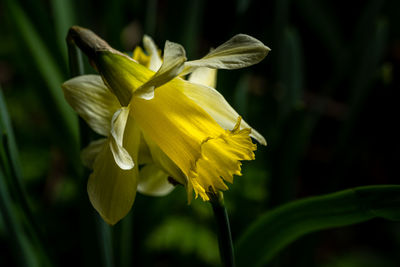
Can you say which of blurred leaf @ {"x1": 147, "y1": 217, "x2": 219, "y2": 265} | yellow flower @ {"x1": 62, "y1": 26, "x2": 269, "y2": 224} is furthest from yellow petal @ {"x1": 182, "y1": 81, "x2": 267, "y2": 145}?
blurred leaf @ {"x1": 147, "y1": 217, "x2": 219, "y2": 265}

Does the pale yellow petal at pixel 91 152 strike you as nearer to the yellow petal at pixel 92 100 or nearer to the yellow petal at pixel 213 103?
the yellow petal at pixel 92 100

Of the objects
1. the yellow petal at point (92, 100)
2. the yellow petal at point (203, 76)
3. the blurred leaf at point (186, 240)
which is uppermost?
the yellow petal at point (203, 76)

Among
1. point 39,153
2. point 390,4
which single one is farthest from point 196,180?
point 390,4

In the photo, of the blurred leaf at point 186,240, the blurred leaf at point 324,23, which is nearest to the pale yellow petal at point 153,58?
the blurred leaf at point 186,240

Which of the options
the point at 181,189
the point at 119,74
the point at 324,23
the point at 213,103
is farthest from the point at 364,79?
the point at 324,23

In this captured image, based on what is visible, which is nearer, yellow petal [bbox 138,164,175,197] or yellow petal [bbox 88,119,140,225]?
yellow petal [bbox 88,119,140,225]

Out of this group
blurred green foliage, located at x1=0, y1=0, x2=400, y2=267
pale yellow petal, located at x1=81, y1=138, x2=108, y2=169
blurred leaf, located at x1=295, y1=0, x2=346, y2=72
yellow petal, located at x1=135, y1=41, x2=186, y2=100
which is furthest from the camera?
blurred leaf, located at x1=295, y1=0, x2=346, y2=72

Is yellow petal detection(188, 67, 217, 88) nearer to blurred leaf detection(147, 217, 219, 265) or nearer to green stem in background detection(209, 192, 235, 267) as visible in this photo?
green stem in background detection(209, 192, 235, 267)

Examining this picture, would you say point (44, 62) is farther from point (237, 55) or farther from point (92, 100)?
point (237, 55)
